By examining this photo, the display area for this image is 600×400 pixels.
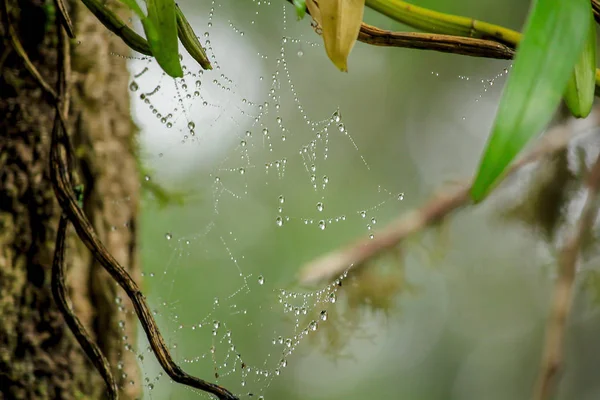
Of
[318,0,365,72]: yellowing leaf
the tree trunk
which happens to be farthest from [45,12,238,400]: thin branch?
[318,0,365,72]: yellowing leaf

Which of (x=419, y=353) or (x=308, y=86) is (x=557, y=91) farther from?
(x=419, y=353)

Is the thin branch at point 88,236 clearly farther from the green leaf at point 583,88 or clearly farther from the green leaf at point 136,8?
the green leaf at point 583,88

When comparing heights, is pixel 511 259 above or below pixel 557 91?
above

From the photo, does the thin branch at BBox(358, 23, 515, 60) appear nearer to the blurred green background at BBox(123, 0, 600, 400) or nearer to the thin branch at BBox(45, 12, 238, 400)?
the thin branch at BBox(45, 12, 238, 400)

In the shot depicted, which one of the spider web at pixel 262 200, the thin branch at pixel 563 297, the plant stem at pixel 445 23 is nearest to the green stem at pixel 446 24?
the plant stem at pixel 445 23

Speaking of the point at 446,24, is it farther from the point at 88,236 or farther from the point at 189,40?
the point at 88,236

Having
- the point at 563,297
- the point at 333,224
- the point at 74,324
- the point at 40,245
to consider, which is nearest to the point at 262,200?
the point at 333,224

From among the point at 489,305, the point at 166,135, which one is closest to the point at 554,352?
the point at 166,135
